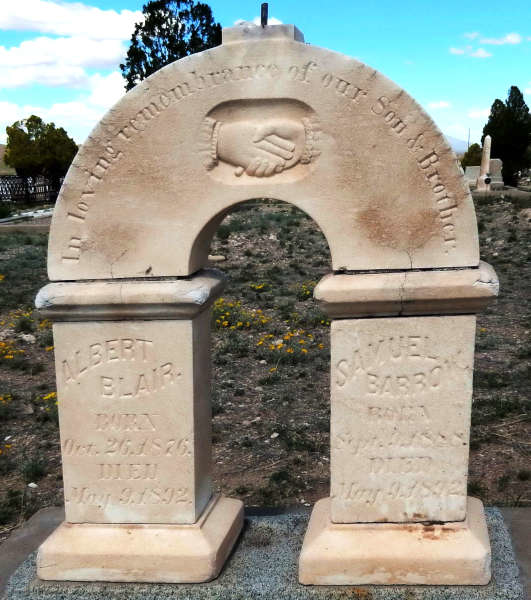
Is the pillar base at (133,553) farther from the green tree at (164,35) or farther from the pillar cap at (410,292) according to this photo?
the green tree at (164,35)

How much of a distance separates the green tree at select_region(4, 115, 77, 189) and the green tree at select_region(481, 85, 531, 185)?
18344 millimetres

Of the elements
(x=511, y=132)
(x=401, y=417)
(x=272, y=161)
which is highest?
(x=511, y=132)

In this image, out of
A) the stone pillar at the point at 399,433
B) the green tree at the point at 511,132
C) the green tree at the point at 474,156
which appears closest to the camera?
the stone pillar at the point at 399,433

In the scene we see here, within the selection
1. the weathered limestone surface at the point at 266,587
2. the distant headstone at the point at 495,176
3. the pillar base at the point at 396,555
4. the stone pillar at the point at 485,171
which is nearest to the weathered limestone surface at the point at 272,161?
the pillar base at the point at 396,555

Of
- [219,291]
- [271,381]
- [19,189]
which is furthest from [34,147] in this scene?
[219,291]

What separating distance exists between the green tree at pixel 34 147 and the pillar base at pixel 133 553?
25.0 m

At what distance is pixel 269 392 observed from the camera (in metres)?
6.29

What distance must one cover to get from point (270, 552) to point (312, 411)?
2.65 metres

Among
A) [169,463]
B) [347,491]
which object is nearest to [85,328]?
[169,463]

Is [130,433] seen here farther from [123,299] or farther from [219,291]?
[219,291]

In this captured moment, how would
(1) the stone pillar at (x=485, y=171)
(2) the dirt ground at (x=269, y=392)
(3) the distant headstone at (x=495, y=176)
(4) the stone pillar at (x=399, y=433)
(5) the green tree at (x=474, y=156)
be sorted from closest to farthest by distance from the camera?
(4) the stone pillar at (x=399, y=433), (2) the dirt ground at (x=269, y=392), (1) the stone pillar at (x=485, y=171), (3) the distant headstone at (x=495, y=176), (5) the green tree at (x=474, y=156)

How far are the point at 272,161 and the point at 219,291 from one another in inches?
30.2

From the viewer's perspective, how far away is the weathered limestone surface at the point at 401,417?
2.85 meters

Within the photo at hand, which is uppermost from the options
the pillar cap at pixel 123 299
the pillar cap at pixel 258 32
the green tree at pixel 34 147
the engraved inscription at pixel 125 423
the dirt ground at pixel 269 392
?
the green tree at pixel 34 147
